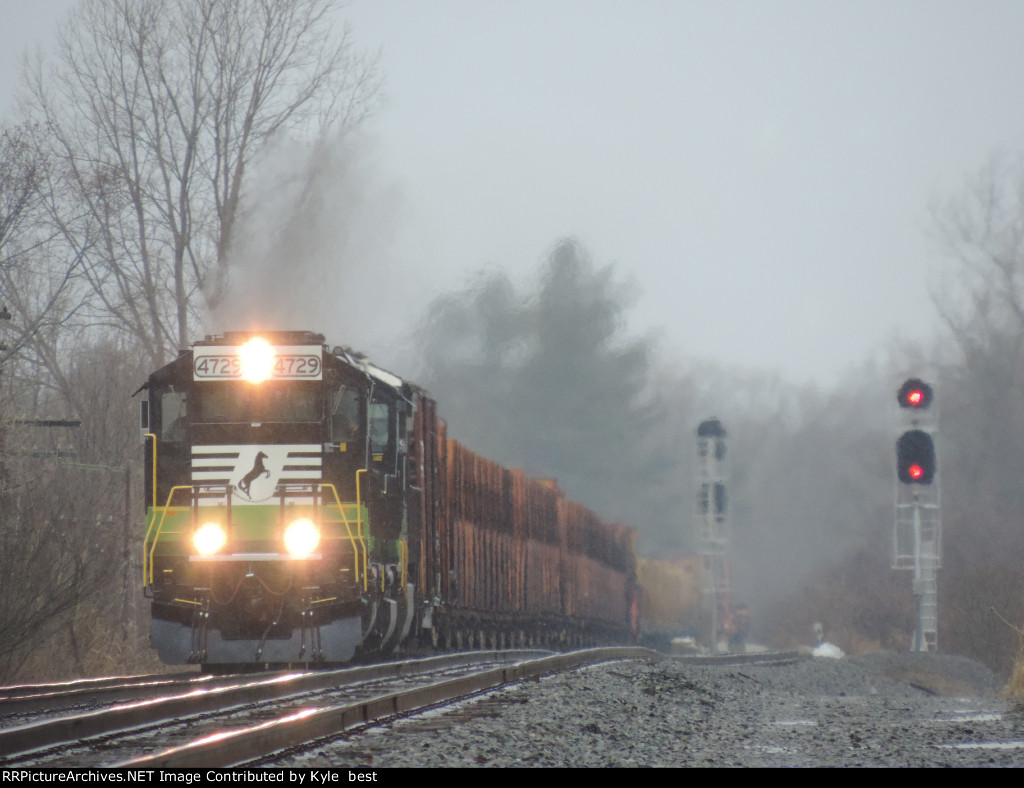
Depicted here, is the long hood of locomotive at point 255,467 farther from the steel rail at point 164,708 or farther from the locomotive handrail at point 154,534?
the steel rail at point 164,708

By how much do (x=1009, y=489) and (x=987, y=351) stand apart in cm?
554

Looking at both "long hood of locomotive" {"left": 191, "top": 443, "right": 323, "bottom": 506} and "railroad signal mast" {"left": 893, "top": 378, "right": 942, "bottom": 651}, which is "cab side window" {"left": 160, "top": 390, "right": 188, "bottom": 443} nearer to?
"long hood of locomotive" {"left": 191, "top": 443, "right": 323, "bottom": 506}

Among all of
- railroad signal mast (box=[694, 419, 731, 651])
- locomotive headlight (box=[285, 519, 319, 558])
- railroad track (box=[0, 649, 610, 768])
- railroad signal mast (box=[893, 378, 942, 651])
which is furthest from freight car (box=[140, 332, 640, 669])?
railroad signal mast (box=[694, 419, 731, 651])

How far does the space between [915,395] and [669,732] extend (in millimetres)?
10858

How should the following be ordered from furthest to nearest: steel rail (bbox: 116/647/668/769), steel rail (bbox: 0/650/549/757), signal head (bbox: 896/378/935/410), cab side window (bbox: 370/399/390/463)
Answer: signal head (bbox: 896/378/935/410) → cab side window (bbox: 370/399/390/463) → steel rail (bbox: 0/650/549/757) → steel rail (bbox: 116/647/668/769)

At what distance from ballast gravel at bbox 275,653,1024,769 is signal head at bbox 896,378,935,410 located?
20.3 ft

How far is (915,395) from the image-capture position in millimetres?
17969

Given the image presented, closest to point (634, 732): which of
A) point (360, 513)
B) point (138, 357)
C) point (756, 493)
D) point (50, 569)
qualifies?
point (360, 513)

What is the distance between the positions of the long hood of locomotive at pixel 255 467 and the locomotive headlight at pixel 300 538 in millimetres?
363

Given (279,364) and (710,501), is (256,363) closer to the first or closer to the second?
(279,364)

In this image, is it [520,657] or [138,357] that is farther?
[138,357]

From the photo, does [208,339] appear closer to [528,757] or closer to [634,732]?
[634,732]

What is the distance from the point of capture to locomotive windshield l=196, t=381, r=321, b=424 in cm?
1359

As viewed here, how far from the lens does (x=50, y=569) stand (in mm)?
14977
